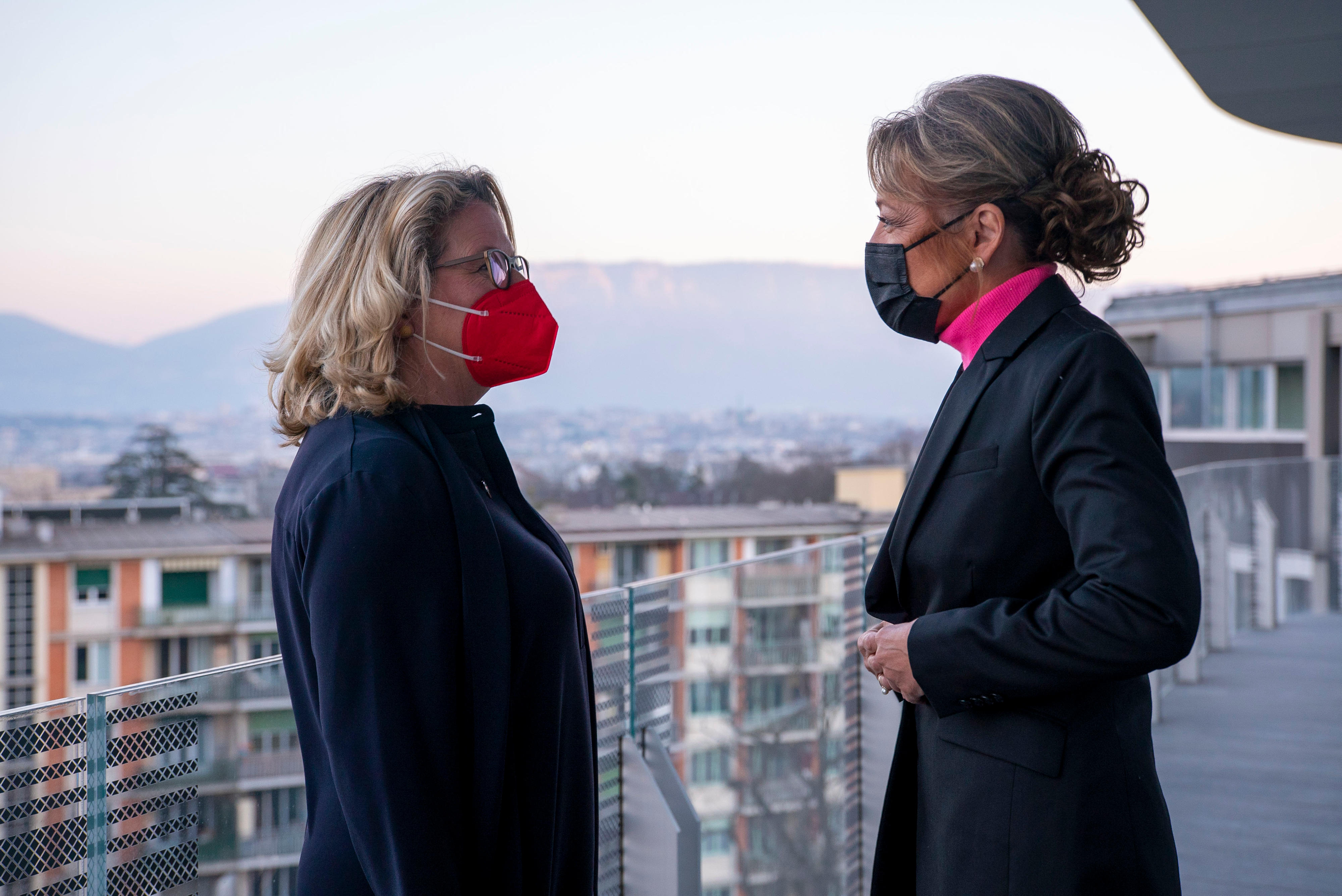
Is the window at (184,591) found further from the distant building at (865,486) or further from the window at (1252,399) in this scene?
the window at (1252,399)

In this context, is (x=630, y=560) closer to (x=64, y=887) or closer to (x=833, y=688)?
(x=833, y=688)

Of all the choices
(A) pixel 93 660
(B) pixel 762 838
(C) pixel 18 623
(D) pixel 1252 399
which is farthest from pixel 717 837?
(C) pixel 18 623

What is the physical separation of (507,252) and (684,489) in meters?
61.1

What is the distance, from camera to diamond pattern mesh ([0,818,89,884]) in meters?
1.55

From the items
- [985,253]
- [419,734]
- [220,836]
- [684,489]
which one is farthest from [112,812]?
[684,489]

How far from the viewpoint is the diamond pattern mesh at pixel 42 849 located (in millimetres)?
1548

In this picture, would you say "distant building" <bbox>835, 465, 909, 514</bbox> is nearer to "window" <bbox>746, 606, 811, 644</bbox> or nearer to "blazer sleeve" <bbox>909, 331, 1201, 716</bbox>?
"window" <bbox>746, 606, 811, 644</bbox>

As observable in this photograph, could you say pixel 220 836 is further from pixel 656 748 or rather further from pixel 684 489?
pixel 684 489

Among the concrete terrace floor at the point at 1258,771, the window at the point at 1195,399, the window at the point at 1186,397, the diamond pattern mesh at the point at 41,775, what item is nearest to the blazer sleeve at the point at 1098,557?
the diamond pattern mesh at the point at 41,775

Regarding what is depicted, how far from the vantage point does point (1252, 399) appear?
2370 centimetres

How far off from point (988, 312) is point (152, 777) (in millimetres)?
1566

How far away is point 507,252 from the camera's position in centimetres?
181

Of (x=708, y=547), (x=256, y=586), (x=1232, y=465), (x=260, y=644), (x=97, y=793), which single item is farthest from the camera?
(x=256, y=586)

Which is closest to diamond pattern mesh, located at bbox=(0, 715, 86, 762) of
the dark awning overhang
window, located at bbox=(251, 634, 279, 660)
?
the dark awning overhang
